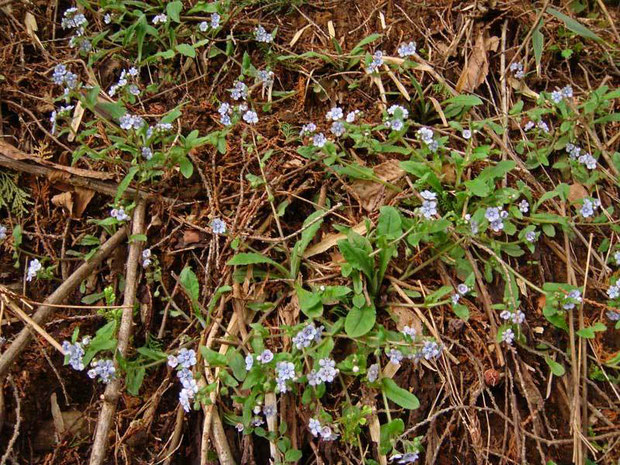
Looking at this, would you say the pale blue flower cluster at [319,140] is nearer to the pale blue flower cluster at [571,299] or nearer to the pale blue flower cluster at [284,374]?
the pale blue flower cluster at [284,374]

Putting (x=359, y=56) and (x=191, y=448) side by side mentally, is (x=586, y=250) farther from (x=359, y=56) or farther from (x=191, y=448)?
(x=191, y=448)

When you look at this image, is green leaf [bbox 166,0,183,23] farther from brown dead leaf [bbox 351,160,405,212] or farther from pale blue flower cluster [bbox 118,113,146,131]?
brown dead leaf [bbox 351,160,405,212]

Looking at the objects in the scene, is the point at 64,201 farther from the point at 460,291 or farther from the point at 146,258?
the point at 460,291

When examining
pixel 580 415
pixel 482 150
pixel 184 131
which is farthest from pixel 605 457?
pixel 184 131

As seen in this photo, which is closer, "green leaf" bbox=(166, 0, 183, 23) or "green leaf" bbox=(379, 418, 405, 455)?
"green leaf" bbox=(379, 418, 405, 455)

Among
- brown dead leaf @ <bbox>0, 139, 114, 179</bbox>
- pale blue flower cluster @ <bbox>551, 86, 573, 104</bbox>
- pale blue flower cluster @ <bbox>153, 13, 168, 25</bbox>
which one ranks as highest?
pale blue flower cluster @ <bbox>153, 13, 168, 25</bbox>

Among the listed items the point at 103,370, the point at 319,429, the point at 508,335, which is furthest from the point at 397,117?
the point at 103,370

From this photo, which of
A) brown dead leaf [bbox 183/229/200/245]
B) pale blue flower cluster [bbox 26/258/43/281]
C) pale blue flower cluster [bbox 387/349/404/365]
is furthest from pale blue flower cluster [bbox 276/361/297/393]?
pale blue flower cluster [bbox 26/258/43/281]
